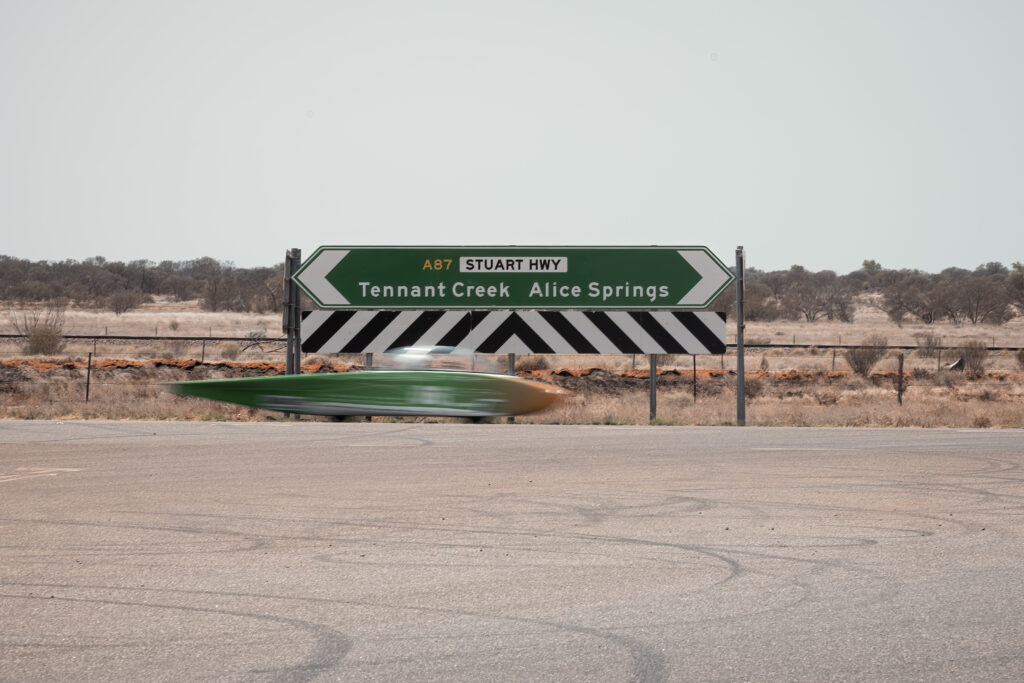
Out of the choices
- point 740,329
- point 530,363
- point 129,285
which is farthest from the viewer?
point 129,285

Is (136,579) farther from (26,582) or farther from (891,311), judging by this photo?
(891,311)

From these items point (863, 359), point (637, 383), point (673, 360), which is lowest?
point (637, 383)

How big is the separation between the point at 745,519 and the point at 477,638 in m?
3.89

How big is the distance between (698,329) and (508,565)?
44.0 ft

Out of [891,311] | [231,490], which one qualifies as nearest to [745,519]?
[231,490]

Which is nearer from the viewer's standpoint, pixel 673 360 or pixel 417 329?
pixel 417 329

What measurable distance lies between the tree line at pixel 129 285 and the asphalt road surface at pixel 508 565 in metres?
87.8

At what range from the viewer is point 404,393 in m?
18.4

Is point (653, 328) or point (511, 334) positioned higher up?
point (653, 328)

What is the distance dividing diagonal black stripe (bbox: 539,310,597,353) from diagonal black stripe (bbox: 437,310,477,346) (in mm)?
1168

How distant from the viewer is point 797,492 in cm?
1052

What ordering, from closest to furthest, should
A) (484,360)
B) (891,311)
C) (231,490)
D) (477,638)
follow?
(477,638)
(231,490)
(484,360)
(891,311)

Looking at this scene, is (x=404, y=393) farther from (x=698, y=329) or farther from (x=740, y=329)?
(x=740, y=329)


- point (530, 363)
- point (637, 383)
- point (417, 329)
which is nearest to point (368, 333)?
point (417, 329)
